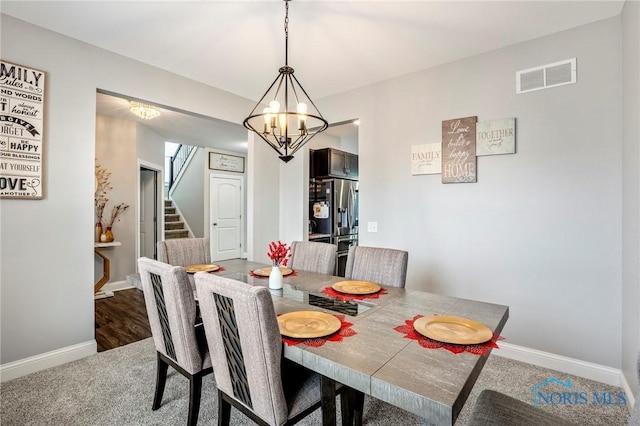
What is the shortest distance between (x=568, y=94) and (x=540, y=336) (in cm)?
191

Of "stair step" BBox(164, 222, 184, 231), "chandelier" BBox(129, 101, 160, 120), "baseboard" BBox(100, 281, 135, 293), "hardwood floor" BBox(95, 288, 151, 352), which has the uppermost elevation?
"chandelier" BBox(129, 101, 160, 120)

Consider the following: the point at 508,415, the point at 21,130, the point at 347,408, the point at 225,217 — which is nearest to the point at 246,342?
the point at 347,408

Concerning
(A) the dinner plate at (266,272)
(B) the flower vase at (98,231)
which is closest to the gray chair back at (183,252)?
(A) the dinner plate at (266,272)

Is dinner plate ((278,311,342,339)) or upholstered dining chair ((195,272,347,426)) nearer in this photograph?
upholstered dining chair ((195,272,347,426))

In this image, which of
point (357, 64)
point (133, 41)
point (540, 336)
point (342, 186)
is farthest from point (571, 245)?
point (133, 41)

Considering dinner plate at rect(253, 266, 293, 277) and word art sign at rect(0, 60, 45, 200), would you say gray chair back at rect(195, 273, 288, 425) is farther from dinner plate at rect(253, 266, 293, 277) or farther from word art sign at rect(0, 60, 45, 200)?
word art sign at rect(0, 60, 45, 200)

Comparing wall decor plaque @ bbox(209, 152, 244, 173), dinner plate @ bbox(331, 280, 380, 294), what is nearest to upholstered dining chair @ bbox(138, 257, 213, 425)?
dinner plate @ bbox(331, 280, 380, 294)

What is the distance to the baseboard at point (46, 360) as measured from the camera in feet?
7.34

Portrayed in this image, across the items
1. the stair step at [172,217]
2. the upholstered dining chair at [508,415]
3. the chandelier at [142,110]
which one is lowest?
the upholstered dining chair at [508,415]

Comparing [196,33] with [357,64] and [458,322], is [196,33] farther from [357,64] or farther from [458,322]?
[458,322]

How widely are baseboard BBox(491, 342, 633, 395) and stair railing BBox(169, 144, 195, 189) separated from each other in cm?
734

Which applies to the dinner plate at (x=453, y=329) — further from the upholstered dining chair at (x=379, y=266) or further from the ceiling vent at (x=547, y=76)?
the ceiling vent at (x=547, y=76)

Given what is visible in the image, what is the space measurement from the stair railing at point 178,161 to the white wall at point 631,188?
7.53m

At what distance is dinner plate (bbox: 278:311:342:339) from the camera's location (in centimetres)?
130
